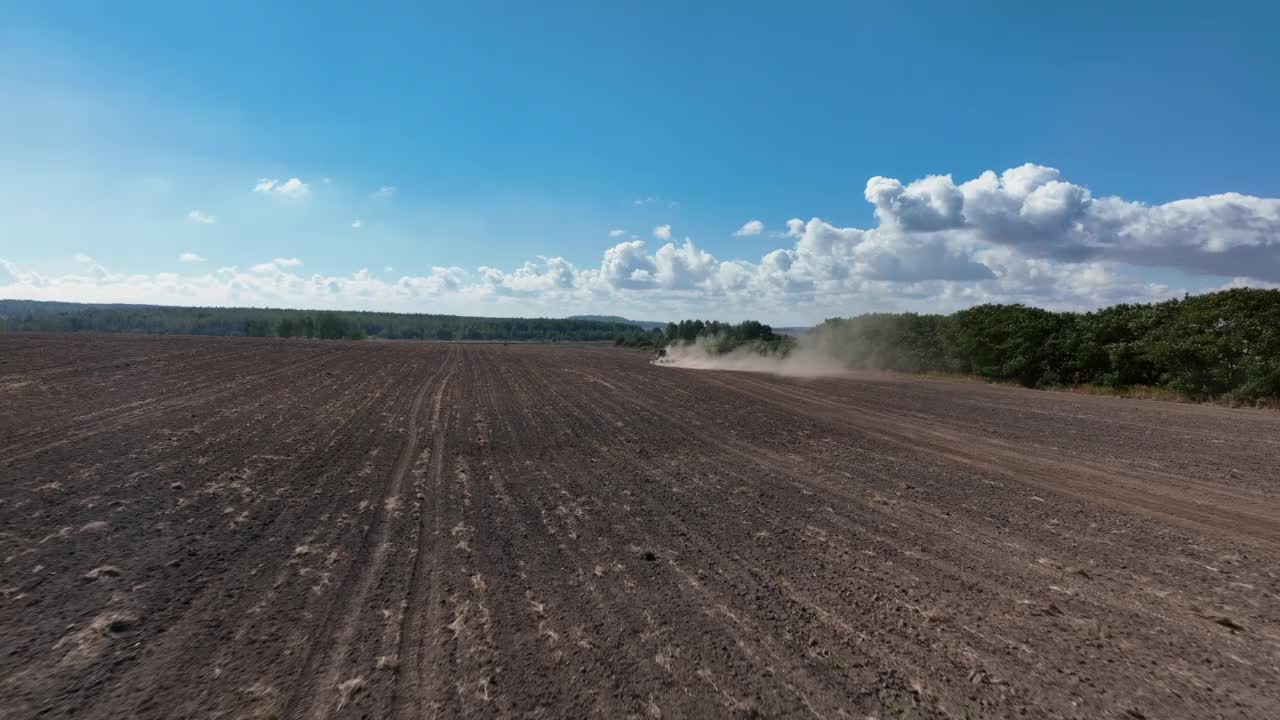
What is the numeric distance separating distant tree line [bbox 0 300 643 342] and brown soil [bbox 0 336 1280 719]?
113369 millimetres

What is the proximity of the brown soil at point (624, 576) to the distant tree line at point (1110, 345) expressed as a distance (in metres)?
9.41

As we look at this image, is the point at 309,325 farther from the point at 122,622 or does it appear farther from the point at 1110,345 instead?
the point at 122,622

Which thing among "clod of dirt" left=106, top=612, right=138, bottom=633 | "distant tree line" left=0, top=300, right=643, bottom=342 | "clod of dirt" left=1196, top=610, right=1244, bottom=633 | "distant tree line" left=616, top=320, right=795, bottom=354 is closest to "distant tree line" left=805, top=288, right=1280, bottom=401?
"distant tree line" left=616, top=320, right=795, bottom=354

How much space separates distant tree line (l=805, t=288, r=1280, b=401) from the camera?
58.1 feet

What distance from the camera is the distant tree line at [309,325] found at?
395ft

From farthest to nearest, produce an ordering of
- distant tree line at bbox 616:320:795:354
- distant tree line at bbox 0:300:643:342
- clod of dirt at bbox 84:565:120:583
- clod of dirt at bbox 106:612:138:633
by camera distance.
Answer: distant tree line at bbox 0:300:643:342
distant tree line at bbox 616:320:795:354
clod of dirt at bbox 84:565:120:583
clod of dirt at bbox 106:612:138:633

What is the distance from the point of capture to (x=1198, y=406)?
1731 centimetres

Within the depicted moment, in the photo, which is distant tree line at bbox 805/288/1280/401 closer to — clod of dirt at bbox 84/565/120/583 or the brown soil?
the brown soil

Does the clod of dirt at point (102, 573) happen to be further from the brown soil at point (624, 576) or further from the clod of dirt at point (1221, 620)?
the clod of dirt at point (1221, 620)

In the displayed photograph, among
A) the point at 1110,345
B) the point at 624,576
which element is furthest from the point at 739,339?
the point at 624,576

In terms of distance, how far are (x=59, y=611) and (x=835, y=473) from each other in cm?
790

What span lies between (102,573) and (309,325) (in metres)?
131

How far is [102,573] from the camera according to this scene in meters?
4.72

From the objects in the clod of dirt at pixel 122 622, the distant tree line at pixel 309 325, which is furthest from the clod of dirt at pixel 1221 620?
the distant tree line at pixel 309 325
